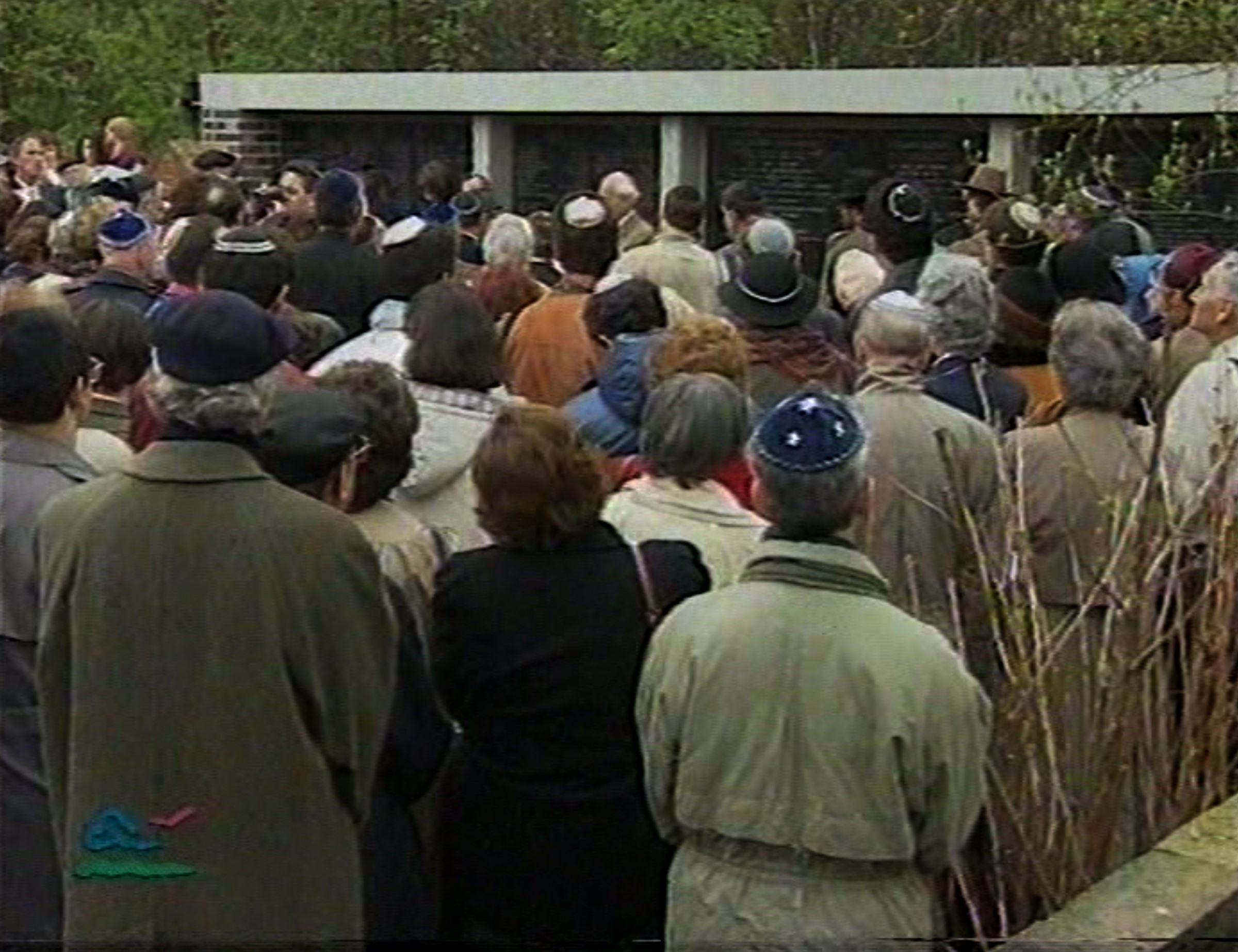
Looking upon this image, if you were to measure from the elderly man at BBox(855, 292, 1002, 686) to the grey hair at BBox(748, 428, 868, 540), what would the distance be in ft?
3.84

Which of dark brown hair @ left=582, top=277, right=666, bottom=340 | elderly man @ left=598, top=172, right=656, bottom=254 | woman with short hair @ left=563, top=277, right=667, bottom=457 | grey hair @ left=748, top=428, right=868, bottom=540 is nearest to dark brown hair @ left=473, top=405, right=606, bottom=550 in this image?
grey hair @ left=748, top=428, right=868, bottom=540

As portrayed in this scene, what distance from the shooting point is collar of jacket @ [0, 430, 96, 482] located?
12.3 ft

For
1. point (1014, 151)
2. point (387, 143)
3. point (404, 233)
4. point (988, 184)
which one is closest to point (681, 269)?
point (404, 233)

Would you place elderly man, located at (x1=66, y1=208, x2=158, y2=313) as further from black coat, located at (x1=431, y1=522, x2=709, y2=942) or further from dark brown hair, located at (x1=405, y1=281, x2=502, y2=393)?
black coat, located at (x1=431, y1=522, x2=709, y2=942)

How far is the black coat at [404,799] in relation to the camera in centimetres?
360

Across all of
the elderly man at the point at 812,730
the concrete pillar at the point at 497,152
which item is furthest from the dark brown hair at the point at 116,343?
the concrete pillar at the point at 497,152

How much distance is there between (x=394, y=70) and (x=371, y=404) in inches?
558

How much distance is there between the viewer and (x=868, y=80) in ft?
44.0

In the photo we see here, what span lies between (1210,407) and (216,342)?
286cm

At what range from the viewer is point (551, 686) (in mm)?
3611

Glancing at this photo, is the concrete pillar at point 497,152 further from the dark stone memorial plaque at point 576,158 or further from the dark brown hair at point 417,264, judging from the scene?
the dark brown hair at point 417,264

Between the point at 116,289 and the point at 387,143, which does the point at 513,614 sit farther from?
the point at 387,143

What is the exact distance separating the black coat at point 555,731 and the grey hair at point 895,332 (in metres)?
1.17

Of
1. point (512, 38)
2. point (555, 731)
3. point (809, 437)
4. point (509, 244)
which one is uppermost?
point (512, 38)
